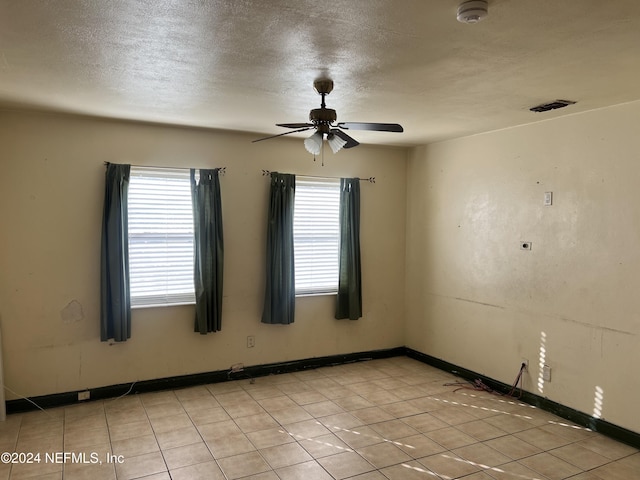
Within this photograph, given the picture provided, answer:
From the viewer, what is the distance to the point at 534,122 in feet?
13.3

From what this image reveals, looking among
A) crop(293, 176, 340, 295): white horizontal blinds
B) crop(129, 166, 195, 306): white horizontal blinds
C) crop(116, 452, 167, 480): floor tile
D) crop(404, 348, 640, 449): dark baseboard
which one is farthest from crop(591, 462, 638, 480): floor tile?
crop(129, 166, 195, 306): white horizontal blinds

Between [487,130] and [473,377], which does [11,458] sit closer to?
[473,377]

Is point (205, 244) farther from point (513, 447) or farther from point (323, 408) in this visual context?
point (513, 447)

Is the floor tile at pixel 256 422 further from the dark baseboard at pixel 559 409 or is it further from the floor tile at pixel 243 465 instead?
the dark baseboard at pixel 559 409

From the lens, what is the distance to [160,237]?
437cm

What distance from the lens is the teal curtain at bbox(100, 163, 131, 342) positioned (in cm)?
406

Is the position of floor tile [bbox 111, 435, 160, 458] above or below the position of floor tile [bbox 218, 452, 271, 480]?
above

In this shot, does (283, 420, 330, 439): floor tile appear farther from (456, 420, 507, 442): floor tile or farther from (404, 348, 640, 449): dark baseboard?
(404, 348, 640, 449): dark baseboard

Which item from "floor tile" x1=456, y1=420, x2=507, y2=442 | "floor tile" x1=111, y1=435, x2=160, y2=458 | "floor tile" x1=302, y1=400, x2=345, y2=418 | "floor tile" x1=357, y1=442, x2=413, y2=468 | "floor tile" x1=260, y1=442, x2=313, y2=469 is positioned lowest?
"floor tile" x1=456, y1=420, x2=507, y2=442

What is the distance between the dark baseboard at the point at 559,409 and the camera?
3401 mm

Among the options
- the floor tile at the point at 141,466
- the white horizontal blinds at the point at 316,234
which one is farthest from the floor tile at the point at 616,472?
the white horizontal blinds at the point at 316,234

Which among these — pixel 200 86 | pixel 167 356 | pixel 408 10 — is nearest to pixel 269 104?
pixel 200 86

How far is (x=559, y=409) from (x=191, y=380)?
10.8 ft

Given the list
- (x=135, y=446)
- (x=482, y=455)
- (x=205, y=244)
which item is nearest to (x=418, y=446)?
(x=482, y=455)
